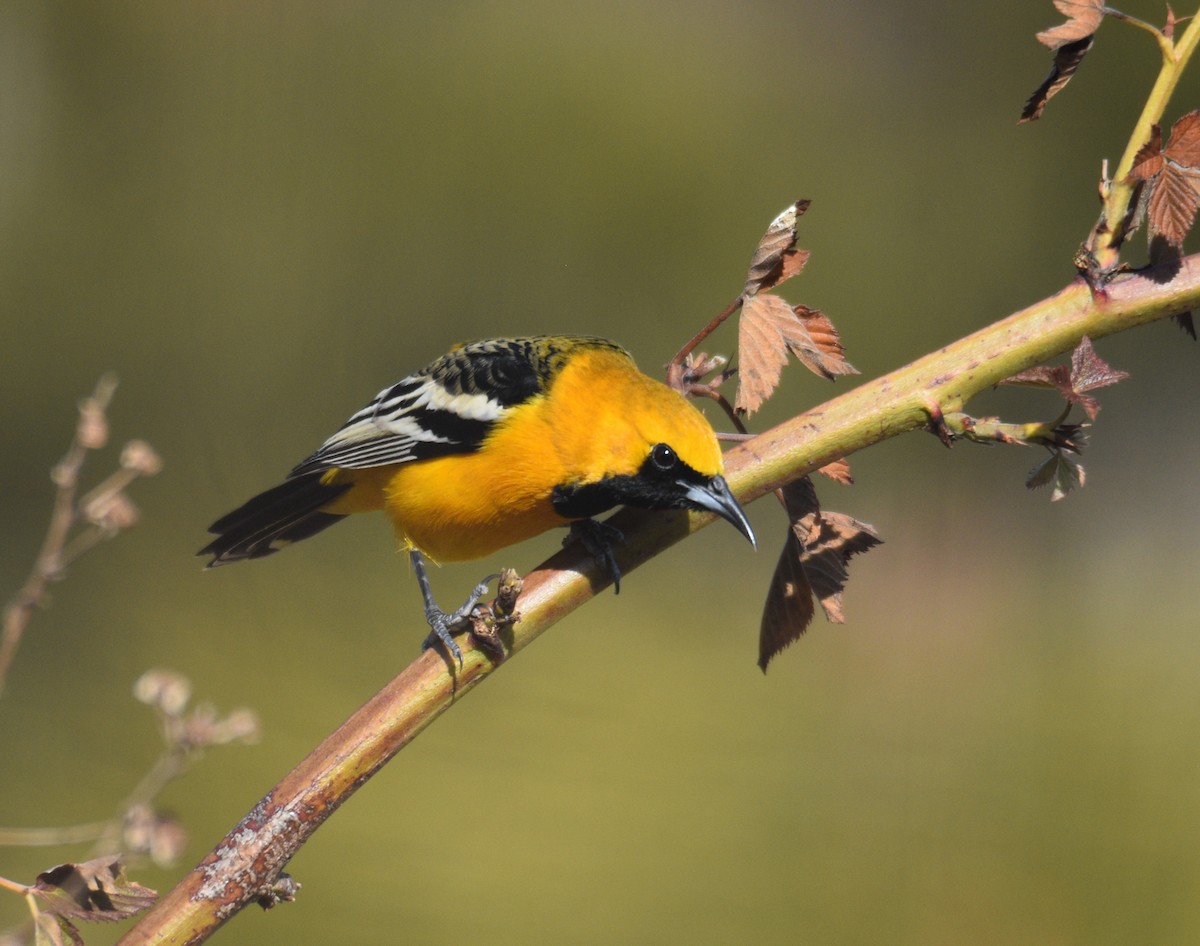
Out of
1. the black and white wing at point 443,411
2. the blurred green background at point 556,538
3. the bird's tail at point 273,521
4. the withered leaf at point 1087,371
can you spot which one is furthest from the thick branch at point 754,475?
the blurred green background at point 556,538

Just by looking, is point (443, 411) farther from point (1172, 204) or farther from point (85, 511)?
point (1172, 204)

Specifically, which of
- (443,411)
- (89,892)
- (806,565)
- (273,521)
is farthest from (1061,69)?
(273,521)

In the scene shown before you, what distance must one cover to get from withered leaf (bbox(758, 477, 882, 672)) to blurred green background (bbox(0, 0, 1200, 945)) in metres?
1.19

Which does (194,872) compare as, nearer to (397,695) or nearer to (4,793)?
(397,695)

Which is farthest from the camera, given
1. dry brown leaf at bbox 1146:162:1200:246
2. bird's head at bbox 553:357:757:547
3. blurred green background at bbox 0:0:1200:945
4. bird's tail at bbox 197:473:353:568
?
blurred green background at bbox 0:0:1200:945

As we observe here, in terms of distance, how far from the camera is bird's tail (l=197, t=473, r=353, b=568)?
1.22 metres

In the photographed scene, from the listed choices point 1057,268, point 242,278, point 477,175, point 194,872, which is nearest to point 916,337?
point 1057,268

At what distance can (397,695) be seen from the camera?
509 mm

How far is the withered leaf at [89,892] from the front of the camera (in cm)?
49

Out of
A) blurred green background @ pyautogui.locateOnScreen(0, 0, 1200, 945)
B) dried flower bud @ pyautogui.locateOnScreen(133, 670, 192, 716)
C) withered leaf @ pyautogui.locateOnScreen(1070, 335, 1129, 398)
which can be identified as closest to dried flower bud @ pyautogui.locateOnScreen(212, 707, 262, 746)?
dried flower bud @ pyautogui.locateOnScreen(133, 670, 192, 716)

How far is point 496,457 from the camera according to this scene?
40.6 inches

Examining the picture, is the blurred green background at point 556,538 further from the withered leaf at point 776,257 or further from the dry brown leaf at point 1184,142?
the dry brown leaf at point 1184,142

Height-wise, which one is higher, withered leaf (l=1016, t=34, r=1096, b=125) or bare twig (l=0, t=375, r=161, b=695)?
bare twig (l=0, t=375, r=161, b=695)

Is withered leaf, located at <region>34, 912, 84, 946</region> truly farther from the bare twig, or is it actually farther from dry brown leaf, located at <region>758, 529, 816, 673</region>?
dry brown leaf, located at <region>758, 529, 816, 673</region>
